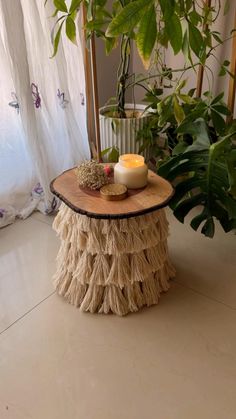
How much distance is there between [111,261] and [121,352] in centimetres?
25

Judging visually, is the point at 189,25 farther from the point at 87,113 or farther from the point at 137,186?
the point at 87,113

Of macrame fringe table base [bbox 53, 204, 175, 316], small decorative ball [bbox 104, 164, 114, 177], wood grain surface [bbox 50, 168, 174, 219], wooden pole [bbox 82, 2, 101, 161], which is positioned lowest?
macrame fringe table base [bbox 53, 204, 175, 316]

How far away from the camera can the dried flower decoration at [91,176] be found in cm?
106

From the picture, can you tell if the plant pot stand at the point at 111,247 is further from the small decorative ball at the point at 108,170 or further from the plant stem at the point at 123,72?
the plant stem at the point at 123,72

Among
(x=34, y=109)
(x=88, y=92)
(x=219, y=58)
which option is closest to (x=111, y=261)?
(x=34, y=109)

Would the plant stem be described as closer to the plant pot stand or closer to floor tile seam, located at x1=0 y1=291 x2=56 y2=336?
the plant pot stand

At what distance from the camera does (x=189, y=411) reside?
0.85 m

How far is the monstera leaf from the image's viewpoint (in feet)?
3.79

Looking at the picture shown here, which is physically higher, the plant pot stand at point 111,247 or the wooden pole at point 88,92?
the wooden pole at point 88,92

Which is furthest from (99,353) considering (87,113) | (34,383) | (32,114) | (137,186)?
(87,113)

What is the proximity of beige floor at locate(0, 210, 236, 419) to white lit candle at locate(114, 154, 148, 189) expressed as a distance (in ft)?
1.29

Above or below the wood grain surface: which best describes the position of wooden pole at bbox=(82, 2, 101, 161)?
above

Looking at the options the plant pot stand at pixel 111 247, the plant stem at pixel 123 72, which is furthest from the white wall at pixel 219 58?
the plant pot stand at pixel 111 247

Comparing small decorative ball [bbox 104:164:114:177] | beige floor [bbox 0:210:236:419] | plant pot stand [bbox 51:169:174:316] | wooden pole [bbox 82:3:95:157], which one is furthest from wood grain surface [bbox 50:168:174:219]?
wooden pole [bbox 82:3:95:157]
